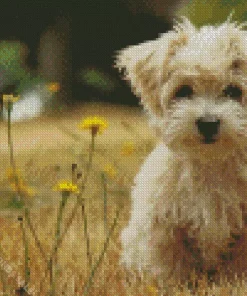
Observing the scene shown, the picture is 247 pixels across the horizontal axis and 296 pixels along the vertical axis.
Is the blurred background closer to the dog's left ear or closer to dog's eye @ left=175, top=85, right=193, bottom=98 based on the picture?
the dog's left ear

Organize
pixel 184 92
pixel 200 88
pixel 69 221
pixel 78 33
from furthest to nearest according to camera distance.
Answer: pixel 78 33, pixel 184 92, pixel 200 88, pixel 69 221

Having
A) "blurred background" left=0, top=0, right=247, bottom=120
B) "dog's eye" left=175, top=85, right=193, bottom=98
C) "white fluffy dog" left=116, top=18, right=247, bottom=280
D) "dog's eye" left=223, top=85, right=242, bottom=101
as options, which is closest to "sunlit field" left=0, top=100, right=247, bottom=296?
"white fluffy dog" left=116, top=18, right=247, bottom=280

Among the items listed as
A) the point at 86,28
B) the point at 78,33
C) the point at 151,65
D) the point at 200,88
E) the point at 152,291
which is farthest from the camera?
the point at 78,33

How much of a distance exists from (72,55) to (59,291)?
400 inches

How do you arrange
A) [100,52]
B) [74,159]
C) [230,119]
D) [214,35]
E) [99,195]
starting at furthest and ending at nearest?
[100,52], [74,159], [99,195], [214,35], [230,119]

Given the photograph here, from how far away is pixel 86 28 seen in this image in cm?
1348

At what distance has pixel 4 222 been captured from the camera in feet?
20.0

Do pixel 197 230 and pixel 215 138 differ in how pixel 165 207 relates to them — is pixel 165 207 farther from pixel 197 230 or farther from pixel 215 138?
pixel 215 138

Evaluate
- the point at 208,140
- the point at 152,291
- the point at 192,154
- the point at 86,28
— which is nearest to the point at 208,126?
the point at 208,140

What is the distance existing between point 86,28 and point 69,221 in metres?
10.3

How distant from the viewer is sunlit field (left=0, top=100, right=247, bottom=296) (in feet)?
11.8

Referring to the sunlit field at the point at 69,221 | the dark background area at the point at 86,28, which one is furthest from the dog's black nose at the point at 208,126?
the dark background area at the point at 86,28

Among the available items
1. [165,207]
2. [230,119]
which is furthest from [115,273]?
[230,119]

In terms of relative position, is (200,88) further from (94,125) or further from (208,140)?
(94,125)
